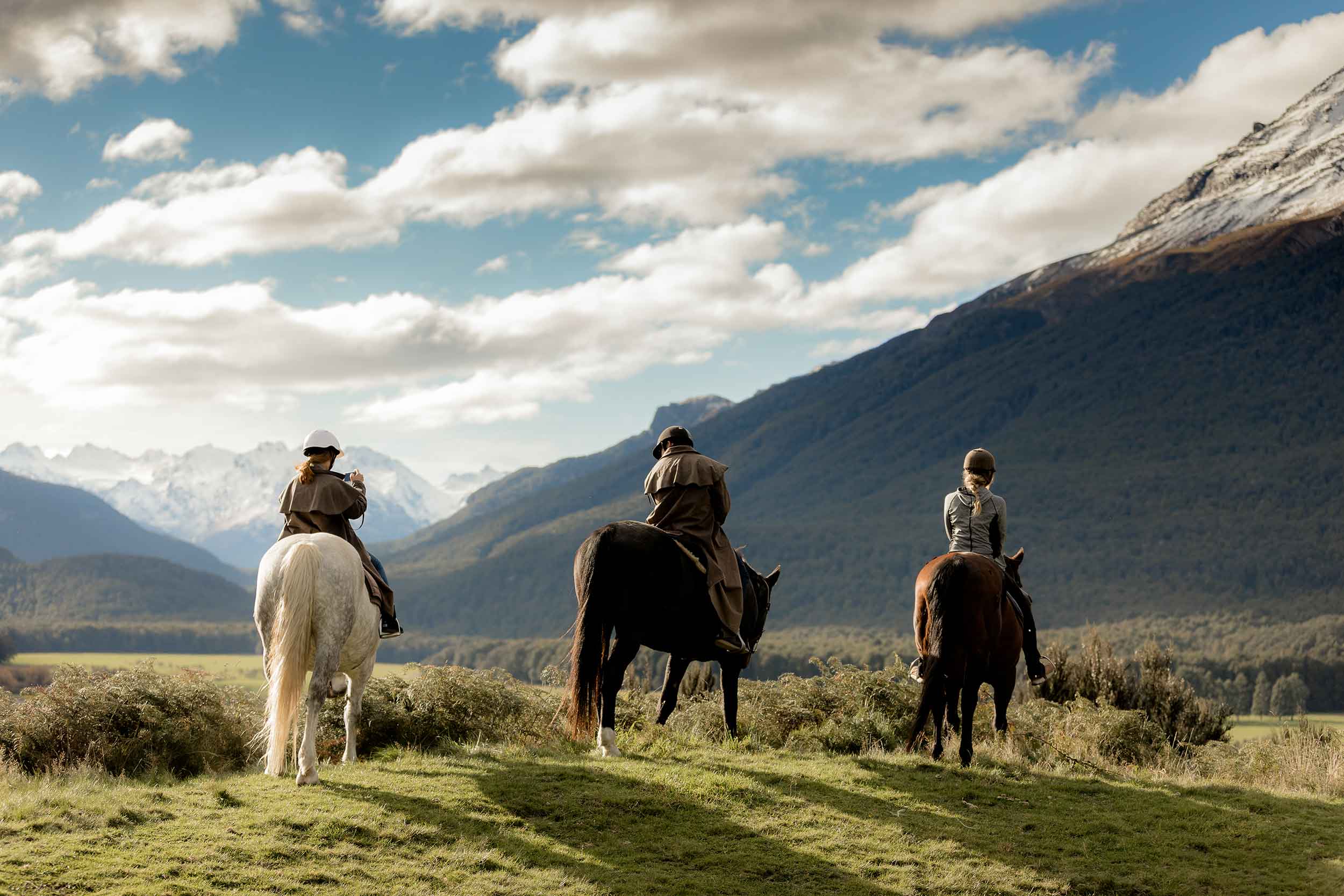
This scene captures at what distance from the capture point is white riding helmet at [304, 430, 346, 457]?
11102 mm

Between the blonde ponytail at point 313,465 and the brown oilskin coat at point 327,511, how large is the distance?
4 centimetres

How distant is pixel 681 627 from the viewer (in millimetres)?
11711

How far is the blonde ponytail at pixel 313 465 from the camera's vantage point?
10.9 meters

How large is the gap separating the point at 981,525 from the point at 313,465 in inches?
288

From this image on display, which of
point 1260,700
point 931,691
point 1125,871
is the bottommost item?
point 1260,700

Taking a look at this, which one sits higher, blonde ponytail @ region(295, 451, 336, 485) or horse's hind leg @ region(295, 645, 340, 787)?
blonde ponytail @ region(295, 451, 336, 485)

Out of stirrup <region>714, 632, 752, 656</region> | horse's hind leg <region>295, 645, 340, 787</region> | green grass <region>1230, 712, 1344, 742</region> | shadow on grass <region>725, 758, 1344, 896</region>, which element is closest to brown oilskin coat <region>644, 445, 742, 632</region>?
stirrup <region>714, 632, 752, 656</region>

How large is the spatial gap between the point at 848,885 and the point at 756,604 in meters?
5.44

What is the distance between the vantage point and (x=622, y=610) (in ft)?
36.5

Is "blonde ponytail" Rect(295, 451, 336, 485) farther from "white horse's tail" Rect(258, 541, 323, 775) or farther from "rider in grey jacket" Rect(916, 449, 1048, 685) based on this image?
"rider in grey jacket" Rect(916, 449, 1048, 685)

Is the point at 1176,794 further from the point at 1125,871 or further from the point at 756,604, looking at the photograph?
the point at 756,604

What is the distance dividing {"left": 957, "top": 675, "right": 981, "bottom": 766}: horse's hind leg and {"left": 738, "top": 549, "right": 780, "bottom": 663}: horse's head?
101 inches

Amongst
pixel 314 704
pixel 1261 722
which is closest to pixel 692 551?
pixel 314 704

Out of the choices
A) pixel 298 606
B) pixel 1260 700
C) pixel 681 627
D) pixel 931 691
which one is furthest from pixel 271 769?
pixel 1260 700
